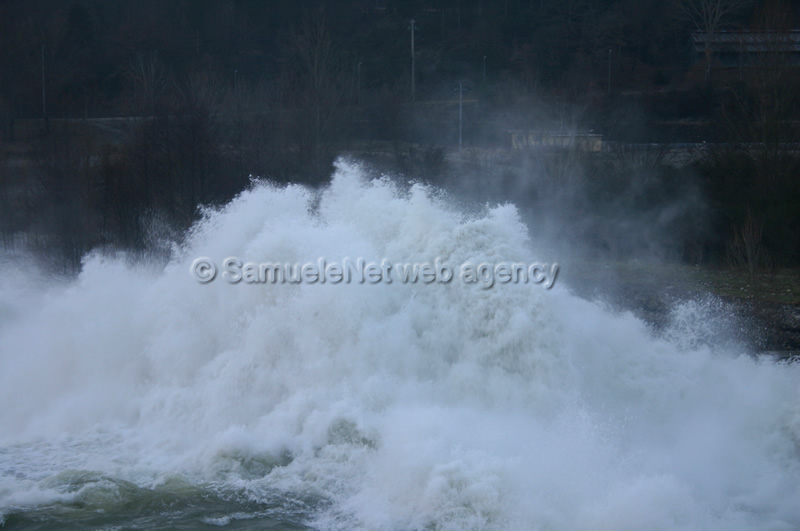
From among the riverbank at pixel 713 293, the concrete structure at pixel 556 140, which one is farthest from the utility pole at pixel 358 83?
the riverbank at pixel 713 293

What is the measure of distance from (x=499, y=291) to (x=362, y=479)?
3.01 metres

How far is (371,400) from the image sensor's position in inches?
348

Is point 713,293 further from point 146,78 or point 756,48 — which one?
point 146,78

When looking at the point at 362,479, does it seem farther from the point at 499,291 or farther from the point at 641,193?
the point at 641,193

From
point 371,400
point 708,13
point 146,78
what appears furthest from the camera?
point 708,13

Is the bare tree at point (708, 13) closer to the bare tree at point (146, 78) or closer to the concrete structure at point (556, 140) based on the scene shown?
the concrete structure at point (556, 140)

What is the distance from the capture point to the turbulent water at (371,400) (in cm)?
750

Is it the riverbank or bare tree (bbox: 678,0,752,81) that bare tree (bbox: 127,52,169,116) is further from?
bare tree (bbox: 678,0,752,81)

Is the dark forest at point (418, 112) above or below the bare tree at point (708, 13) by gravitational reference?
below

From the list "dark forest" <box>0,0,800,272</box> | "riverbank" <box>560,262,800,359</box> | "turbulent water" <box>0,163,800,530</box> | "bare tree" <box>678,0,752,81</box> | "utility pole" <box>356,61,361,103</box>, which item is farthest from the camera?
"bare tree" <box>678,0,752,81</box>

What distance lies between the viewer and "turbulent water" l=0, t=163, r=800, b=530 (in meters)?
7.50

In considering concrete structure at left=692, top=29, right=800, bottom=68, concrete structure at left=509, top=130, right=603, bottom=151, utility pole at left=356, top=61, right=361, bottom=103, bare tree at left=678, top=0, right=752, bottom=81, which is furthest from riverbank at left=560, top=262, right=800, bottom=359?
bare tree at left=678, top=0, right=752, bottom=81

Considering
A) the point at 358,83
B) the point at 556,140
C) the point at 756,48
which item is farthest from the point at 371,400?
the point at 358,83

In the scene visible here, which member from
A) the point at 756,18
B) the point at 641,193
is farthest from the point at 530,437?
the point at 756,18
